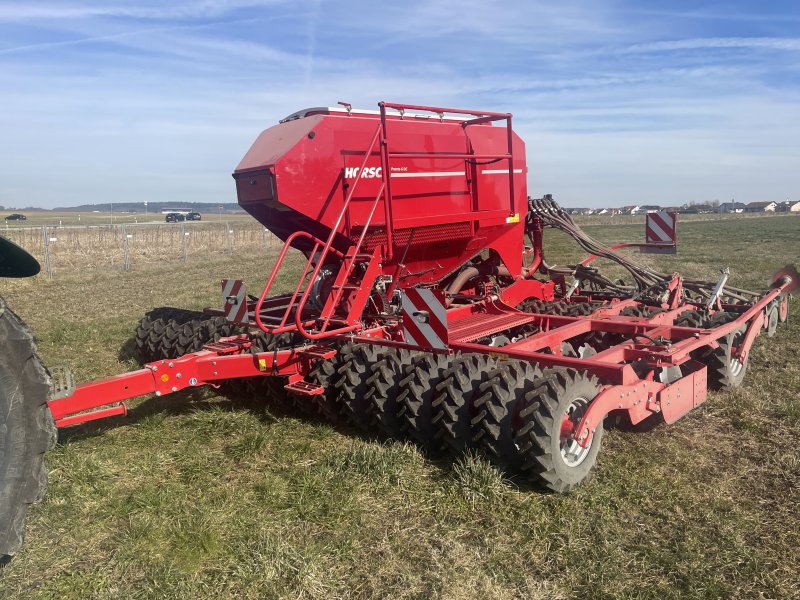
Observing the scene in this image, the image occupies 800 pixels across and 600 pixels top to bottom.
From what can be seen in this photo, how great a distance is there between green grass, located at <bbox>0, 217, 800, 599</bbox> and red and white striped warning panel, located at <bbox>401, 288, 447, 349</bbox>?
0.81 metres

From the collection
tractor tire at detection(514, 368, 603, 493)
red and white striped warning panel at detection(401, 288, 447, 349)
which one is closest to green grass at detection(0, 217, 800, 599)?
tractor tire at detection(514, 368, 603, 493)

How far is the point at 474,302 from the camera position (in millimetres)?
6957

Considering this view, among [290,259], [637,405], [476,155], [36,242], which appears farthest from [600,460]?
[36,242]

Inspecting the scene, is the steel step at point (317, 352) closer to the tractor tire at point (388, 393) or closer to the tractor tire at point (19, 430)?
the tractor tire at point (388, 393)

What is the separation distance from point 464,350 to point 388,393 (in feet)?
2.66

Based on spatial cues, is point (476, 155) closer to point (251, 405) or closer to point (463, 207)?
point (463, 207)

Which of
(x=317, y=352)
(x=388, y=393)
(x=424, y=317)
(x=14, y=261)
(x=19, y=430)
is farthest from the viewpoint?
(x=317, y=352)

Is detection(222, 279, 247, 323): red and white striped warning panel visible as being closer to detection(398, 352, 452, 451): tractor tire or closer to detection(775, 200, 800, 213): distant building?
detection(398, 352, 452, 451): tractor tire

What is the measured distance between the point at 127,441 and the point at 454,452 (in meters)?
2.52

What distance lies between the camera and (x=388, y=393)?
4695 millimetres

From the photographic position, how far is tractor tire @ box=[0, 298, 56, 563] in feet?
9.18

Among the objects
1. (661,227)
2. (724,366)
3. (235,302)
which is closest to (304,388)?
(235,302)

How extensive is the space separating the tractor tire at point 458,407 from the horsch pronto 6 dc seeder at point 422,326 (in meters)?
0.02

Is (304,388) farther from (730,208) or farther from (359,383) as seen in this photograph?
(730,208)
